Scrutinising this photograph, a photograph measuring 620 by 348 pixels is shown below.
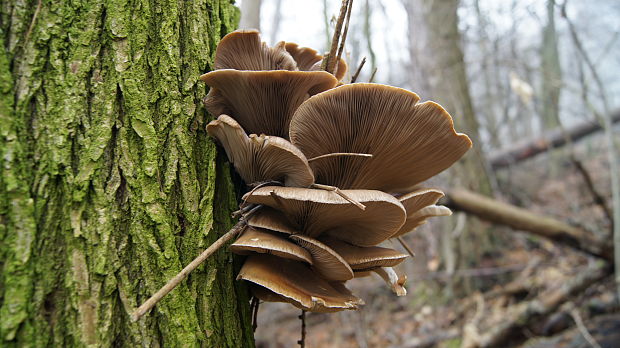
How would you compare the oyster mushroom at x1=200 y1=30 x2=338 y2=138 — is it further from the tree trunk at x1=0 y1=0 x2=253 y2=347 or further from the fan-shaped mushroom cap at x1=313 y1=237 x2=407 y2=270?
the fan-shaped mushroom cap at x1=313 y1=237 x2=407 y2=270

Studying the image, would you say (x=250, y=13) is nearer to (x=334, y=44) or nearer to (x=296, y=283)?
(x=334, y=44)

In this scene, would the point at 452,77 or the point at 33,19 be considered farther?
the point at 452,77

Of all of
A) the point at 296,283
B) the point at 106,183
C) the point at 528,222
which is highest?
the point at 106,183

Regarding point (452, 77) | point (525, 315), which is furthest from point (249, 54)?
point (452, 77)

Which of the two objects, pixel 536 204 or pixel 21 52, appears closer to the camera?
pixel 21 52

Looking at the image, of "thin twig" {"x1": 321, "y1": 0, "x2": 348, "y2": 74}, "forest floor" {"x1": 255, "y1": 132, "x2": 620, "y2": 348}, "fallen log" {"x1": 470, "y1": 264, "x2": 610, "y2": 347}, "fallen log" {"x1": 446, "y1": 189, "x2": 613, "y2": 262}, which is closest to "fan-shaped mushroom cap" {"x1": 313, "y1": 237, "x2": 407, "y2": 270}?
"thin twig" {"x1": 321, "y1": 0, "x2": 348, "y2": 74}

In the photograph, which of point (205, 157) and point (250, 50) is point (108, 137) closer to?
point (205, 157)

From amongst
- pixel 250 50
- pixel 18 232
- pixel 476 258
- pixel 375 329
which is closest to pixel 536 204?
pixel 476 258
